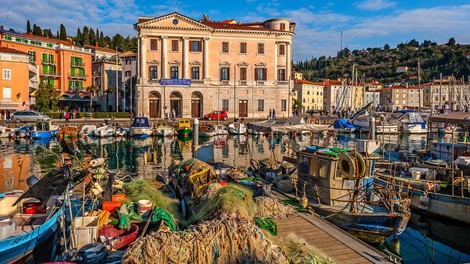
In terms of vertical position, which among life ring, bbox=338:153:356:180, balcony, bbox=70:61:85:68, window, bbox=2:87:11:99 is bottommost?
life ring, bbox=338:153:356:180

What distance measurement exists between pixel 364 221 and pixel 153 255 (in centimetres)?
791

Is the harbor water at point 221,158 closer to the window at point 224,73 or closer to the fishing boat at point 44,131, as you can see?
the fishing boat at point 44,131

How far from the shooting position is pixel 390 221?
11992 millimetres

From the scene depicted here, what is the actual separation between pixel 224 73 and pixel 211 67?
7.42 ft

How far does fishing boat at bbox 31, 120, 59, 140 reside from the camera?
4366 cm

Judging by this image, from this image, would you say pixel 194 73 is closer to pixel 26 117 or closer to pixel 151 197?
pixel 26 117

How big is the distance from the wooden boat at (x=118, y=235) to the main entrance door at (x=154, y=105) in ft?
164

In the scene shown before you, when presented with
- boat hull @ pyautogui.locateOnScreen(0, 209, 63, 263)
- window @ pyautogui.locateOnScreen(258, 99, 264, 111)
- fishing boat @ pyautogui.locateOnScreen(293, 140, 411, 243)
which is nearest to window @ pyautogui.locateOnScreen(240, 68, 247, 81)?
window @ pyautogui.locateOnScreen(258, 99, 264, 111)

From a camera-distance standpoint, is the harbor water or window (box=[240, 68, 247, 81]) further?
window (box=[240, 68, 247, 81])

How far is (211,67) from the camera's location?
61688 millimetres

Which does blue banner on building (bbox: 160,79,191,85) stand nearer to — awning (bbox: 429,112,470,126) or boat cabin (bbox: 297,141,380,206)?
awning (bbox: 429,112,470,126)

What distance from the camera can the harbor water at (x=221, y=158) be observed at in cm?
1315

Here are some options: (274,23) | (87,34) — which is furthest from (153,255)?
(87,34)

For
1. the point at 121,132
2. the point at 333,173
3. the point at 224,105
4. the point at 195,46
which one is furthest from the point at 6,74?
the point at 333,173
